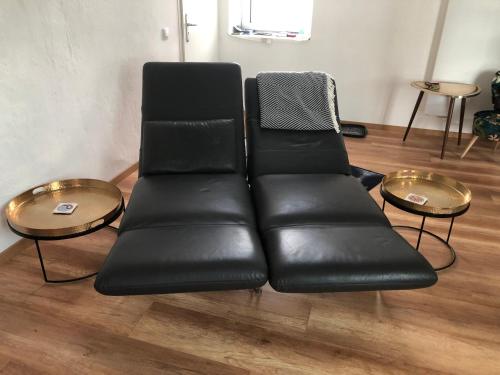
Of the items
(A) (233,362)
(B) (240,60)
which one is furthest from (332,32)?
(A) (233,362)

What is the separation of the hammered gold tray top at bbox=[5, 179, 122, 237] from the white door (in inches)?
69.3

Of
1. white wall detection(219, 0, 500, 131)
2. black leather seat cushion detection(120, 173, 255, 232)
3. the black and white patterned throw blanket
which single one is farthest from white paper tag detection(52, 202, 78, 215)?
white wall detection(219, 0, 500, 131)

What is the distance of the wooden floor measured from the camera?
4.53 ft

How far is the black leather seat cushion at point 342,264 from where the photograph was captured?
4.32 ft

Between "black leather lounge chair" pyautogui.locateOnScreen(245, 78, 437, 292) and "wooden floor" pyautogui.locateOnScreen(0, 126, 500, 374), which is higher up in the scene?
"black leather lounge chair" pyautogui.locateOnScreen(245, 78, 437, 292)

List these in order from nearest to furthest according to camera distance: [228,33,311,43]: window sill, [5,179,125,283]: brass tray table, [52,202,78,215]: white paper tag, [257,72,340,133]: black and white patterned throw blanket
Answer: [5,179,125,283]: brass tray table < [52,202,78,215]: white paper tag < [257,72,340,133]: black and white patterned throw blanket < [228,33,311,43]: window sill

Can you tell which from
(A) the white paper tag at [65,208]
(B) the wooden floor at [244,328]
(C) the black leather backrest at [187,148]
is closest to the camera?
(B) the wooden floor at [244,328]

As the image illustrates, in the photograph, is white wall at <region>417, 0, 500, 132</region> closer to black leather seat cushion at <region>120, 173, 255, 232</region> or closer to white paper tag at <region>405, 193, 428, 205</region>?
white paper tag at <region>405, 193, 428, 205</region>

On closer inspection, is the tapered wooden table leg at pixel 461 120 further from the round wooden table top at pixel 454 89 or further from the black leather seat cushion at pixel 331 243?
the black leather seat cushion at pixel 331 243

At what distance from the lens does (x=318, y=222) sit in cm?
158

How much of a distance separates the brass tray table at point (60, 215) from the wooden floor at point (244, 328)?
0.61 feet

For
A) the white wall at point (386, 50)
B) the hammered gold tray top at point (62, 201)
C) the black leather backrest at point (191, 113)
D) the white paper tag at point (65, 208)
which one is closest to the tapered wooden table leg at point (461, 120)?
the white wall at point (386, 50)

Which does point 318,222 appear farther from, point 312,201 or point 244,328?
point 244,328

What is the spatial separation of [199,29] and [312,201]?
96.6 inches
